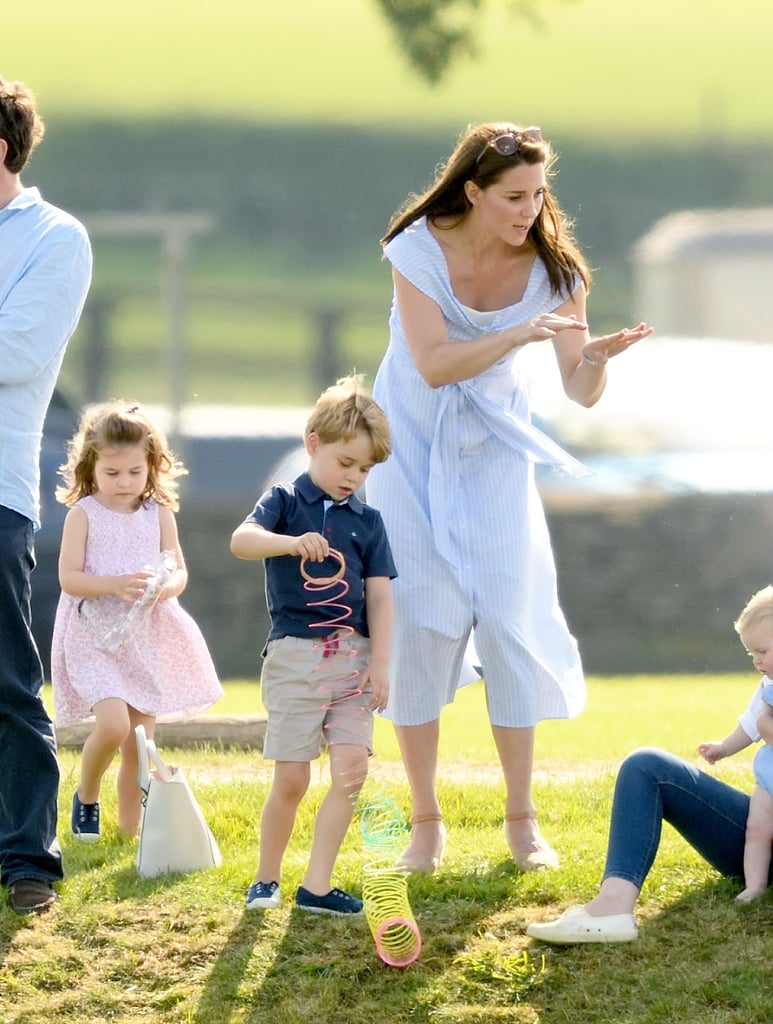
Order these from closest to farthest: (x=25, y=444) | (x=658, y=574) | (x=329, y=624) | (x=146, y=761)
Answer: (x=329, y=624)
(x=25, y=444)
(x=146, y=761)
(x=658, y=574)

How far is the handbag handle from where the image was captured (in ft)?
14.7

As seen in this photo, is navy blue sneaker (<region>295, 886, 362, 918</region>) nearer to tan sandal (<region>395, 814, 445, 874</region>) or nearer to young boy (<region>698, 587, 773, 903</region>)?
tan sandal (<region>395, 814, 445, 874</region>)

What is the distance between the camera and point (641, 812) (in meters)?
3.84

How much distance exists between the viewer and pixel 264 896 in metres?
4.03

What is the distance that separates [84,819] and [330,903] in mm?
1153

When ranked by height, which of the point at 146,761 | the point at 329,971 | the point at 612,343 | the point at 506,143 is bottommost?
the point at 329,971

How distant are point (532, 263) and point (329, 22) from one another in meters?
10.9

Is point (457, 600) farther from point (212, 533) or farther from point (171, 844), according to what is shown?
point (212, 533)

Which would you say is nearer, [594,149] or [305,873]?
[305,873]

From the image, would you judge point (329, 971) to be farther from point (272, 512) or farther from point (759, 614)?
point (759, 614)

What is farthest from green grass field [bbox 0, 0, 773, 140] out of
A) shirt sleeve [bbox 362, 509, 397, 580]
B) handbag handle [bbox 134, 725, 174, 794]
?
shirt sleeve [bbox 362, 509, 397, 580]

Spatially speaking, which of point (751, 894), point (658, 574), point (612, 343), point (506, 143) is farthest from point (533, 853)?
point (658, 574)

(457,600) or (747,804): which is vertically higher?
(457,600)

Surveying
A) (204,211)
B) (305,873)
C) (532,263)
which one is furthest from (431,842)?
(204,211)
